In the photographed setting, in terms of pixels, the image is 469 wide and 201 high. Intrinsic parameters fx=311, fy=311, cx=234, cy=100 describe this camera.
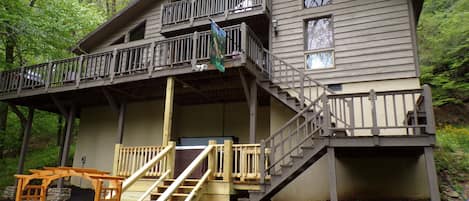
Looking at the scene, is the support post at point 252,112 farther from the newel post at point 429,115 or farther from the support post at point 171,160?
the newel post at point 429,115

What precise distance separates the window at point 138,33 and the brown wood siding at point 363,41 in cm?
616

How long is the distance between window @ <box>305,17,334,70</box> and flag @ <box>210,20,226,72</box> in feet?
10.0

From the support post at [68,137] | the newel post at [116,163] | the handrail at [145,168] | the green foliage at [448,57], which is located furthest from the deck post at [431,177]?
the support post at [68,137]

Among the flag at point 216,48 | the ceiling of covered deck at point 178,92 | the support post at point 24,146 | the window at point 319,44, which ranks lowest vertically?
the support post at point 24,146

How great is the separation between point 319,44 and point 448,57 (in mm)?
8706

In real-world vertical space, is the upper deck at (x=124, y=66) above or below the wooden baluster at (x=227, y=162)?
above

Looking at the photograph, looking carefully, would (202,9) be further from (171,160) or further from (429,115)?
(429,115)

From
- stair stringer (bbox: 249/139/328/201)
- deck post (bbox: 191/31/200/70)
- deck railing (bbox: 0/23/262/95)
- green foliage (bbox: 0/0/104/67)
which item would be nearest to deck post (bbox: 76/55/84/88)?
deck railing (bbox: 0/23/262/95)

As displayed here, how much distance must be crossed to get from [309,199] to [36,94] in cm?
985

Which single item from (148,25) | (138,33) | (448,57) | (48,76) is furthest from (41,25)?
(448,57)

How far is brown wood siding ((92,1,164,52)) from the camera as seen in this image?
12.7m

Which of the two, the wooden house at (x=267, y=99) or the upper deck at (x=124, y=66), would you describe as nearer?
the wooden house at (x=267, y=99)

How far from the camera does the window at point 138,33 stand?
43.1 feet

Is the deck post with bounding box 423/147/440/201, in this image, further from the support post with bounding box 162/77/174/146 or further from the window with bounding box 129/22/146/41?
the window with bounding box 129/22/146/41
